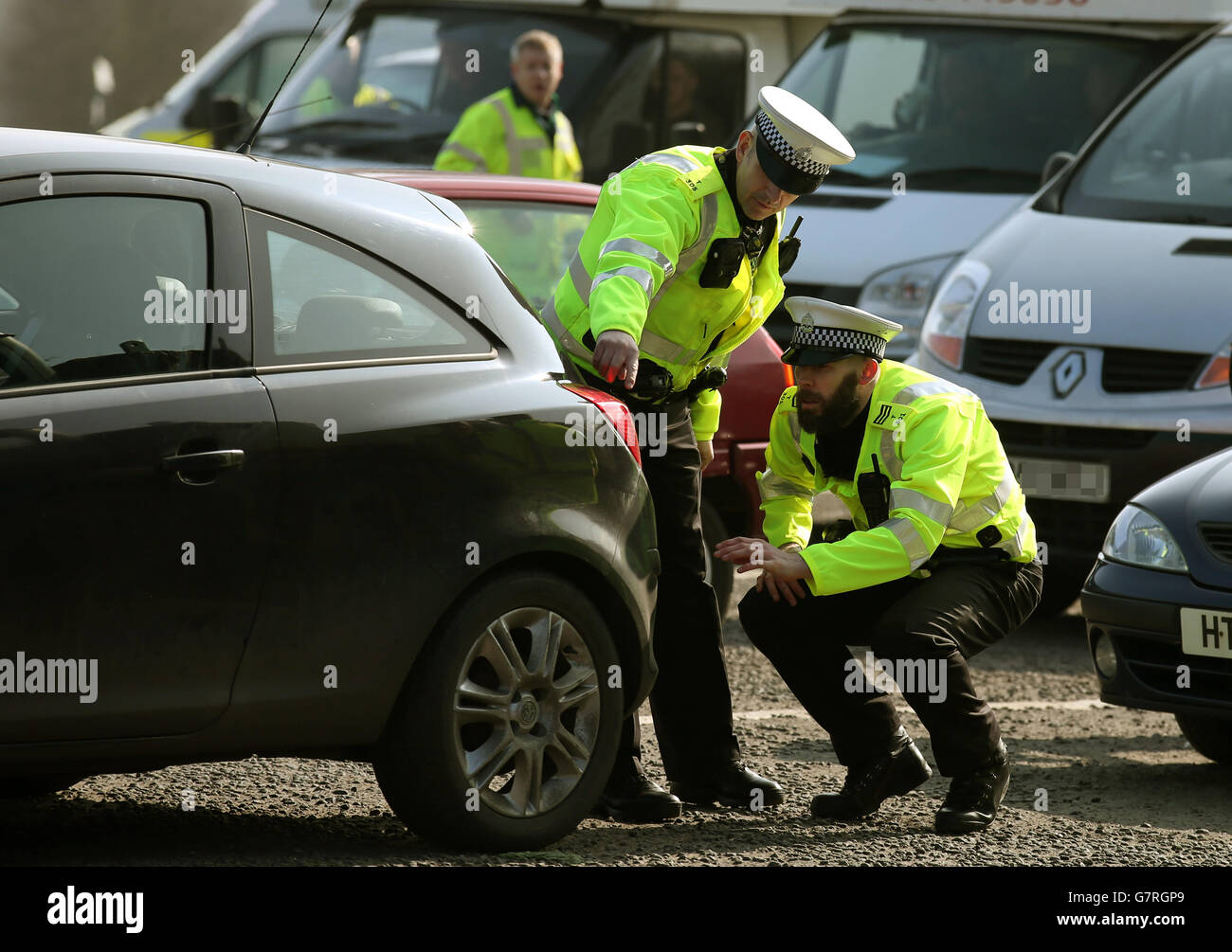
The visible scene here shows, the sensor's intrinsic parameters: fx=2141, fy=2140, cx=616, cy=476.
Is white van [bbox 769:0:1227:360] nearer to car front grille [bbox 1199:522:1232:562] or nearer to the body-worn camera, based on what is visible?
car front grille [bbox 1199:522:1232:562]

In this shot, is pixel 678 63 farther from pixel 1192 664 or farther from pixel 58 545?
pixel 58 545

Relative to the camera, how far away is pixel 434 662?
4.70 metres

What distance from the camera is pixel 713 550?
7289 millimetres

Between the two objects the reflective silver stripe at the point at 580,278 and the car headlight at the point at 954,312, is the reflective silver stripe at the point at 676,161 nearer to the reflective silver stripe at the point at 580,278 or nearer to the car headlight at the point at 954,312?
the reflective silver stripe at the point at 580,278

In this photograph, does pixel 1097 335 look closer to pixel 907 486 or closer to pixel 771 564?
pixel 907 486

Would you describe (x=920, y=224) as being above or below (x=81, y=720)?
above

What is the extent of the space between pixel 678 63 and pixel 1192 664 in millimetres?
6497

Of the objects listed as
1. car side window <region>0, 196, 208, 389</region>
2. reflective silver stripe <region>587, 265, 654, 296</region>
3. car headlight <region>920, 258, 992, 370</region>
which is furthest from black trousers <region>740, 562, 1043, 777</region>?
car headlight <region>920, 258, 992, 370</region>

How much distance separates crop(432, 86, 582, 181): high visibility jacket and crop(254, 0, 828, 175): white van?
577 mm

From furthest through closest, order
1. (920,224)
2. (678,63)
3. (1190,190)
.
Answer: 1. (678,63)
2. (920,224)
3. (1190,190)

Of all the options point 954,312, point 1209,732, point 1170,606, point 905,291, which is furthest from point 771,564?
point 905,291

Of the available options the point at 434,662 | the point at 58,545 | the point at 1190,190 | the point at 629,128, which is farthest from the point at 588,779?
the point at 629,128

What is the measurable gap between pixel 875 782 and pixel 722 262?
141 cm

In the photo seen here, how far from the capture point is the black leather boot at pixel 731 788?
565 centimetres
